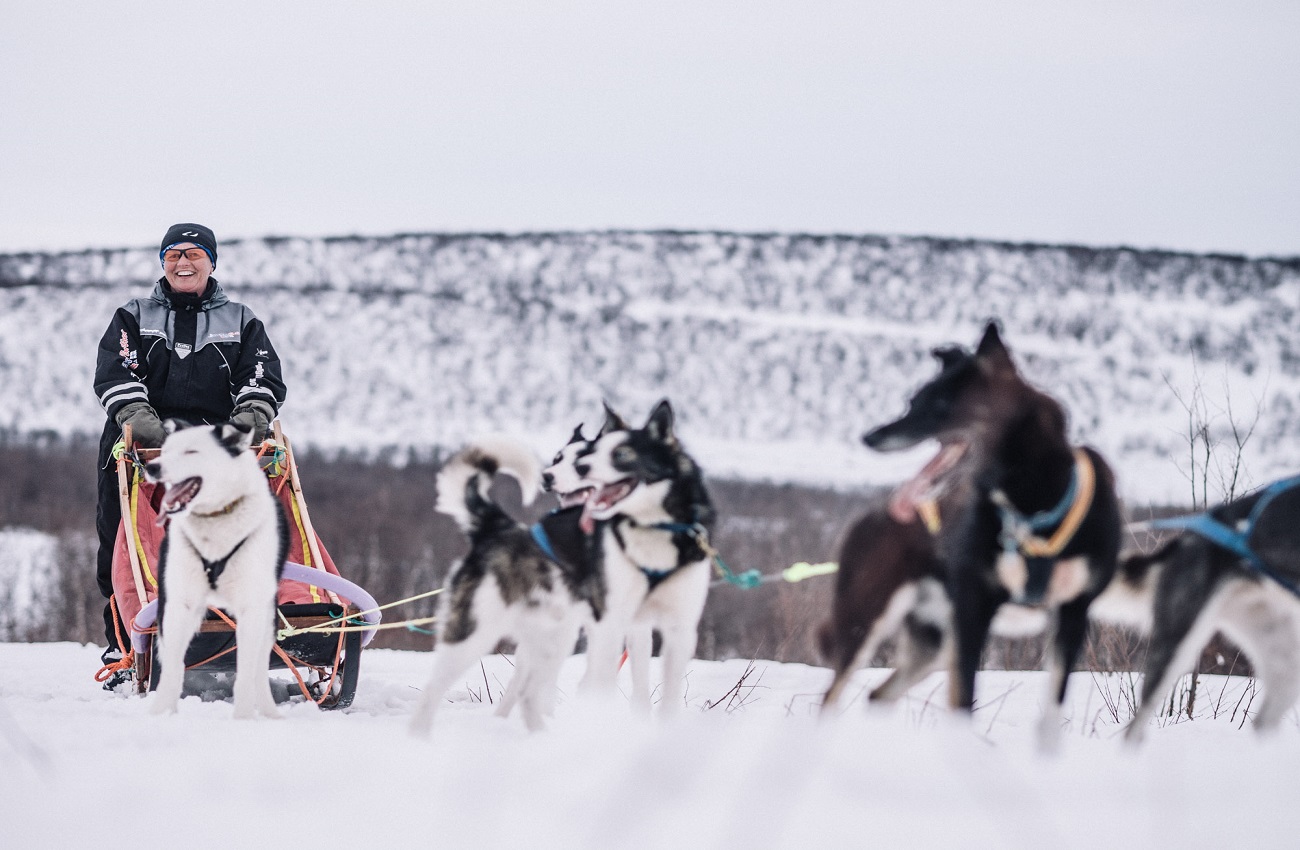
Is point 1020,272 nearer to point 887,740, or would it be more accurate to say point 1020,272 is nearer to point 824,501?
point 824,501

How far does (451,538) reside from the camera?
14062 mm

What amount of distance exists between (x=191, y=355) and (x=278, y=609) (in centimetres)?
135

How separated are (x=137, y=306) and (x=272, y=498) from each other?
55.3 inches

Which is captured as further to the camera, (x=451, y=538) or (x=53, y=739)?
(x=451, y=538)

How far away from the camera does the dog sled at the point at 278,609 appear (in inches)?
170

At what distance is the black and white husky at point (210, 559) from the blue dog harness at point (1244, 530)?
117 inches

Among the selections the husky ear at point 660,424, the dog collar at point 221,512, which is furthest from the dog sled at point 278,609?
the husky ear at point 660,424

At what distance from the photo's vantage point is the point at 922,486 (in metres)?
2.75

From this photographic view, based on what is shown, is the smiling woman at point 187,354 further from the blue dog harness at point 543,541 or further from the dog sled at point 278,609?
the blue dog harness at point 543,541

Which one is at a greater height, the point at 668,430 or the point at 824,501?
the point at 668,430

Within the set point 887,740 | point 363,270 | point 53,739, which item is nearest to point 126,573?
point 53,739

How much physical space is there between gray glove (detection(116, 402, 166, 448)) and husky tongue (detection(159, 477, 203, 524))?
0.69m

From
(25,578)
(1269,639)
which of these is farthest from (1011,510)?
(25,578)

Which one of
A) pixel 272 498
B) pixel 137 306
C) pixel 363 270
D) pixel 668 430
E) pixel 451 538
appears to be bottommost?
pixel 451 538
